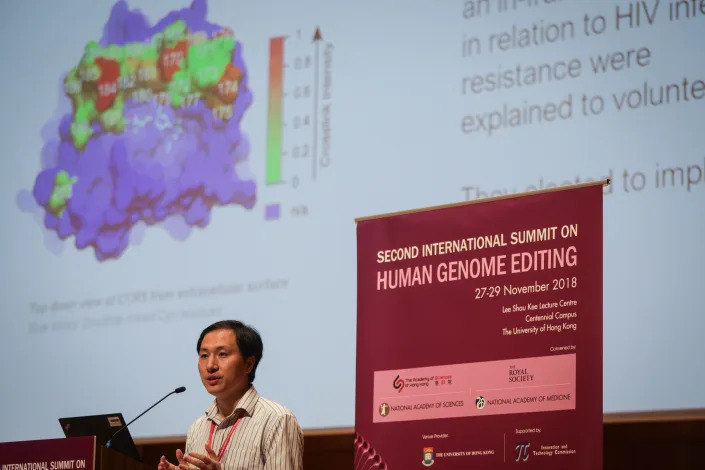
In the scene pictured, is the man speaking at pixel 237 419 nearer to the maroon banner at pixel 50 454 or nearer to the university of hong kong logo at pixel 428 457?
the maroon banner at pixel 50 454

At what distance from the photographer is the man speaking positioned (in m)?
3.90

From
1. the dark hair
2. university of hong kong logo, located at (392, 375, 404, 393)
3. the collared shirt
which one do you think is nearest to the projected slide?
the dark hair

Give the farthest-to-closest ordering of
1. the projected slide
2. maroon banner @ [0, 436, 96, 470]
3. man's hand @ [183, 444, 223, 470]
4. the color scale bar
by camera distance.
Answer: the projected slide < the color scale bar < maroon banner @ [0, 436, 96, 470] < man's hand @ [183, 444, 223, 470]

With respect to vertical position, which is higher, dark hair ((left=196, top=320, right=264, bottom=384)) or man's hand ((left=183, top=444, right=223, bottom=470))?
dark hair ((left=196, top=320, right=264, bottom=384))

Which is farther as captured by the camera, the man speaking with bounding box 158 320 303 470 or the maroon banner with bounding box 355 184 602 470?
the man speaking with bounding box 158 320 303 470

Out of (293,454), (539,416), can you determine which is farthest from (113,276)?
(539,416)

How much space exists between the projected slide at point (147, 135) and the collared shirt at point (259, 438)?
56.2 inches

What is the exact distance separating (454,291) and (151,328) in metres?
2.17

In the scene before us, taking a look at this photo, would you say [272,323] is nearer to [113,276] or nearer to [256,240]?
[256,240]

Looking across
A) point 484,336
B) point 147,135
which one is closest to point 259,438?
point 484,336

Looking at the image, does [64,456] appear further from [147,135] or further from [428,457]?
[147,135]

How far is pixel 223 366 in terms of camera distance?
4055 millimetres

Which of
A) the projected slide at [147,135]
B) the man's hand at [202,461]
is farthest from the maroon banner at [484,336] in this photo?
the projected slide at [147,135]

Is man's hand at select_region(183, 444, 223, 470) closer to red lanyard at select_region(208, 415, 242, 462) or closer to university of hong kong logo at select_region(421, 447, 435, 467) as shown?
red lanyard at select_region(208, 415, 242, 462)
